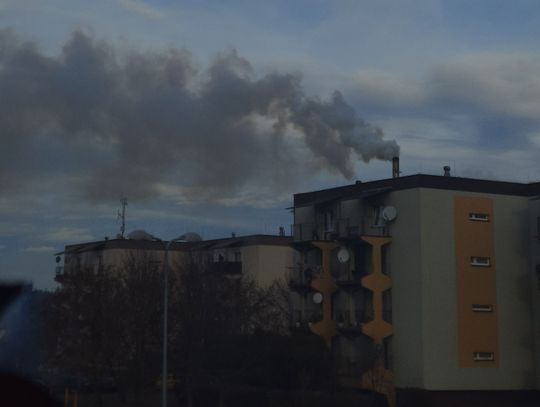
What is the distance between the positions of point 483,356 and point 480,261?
5.14 m

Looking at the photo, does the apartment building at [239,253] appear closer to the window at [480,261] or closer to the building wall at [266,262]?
the building wall at [266,262]

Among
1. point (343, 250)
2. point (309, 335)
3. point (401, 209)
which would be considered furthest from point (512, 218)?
point (309, 335)

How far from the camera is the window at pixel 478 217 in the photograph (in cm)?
4806

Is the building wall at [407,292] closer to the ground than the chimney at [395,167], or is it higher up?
closer to the ground

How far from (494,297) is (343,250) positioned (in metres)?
8.67

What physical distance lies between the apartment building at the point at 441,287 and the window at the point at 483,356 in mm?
54

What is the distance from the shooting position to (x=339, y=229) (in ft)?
170

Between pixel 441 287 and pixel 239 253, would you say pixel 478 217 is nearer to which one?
pixel 441 287

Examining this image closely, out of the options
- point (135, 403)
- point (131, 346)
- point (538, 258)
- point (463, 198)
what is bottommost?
point (135, 403)

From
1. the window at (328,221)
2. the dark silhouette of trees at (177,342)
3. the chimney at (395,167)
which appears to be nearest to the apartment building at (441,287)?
the window at (328,221)

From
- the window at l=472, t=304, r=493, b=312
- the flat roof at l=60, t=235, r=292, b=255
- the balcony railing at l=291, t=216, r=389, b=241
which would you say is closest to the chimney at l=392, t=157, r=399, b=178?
the balcony railing at l=291, t=216, r=389, b=241

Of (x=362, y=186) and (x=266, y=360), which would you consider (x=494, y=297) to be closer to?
(x=362, y=186)

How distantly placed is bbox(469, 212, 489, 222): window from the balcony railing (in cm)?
467

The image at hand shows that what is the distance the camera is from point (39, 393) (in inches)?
601
